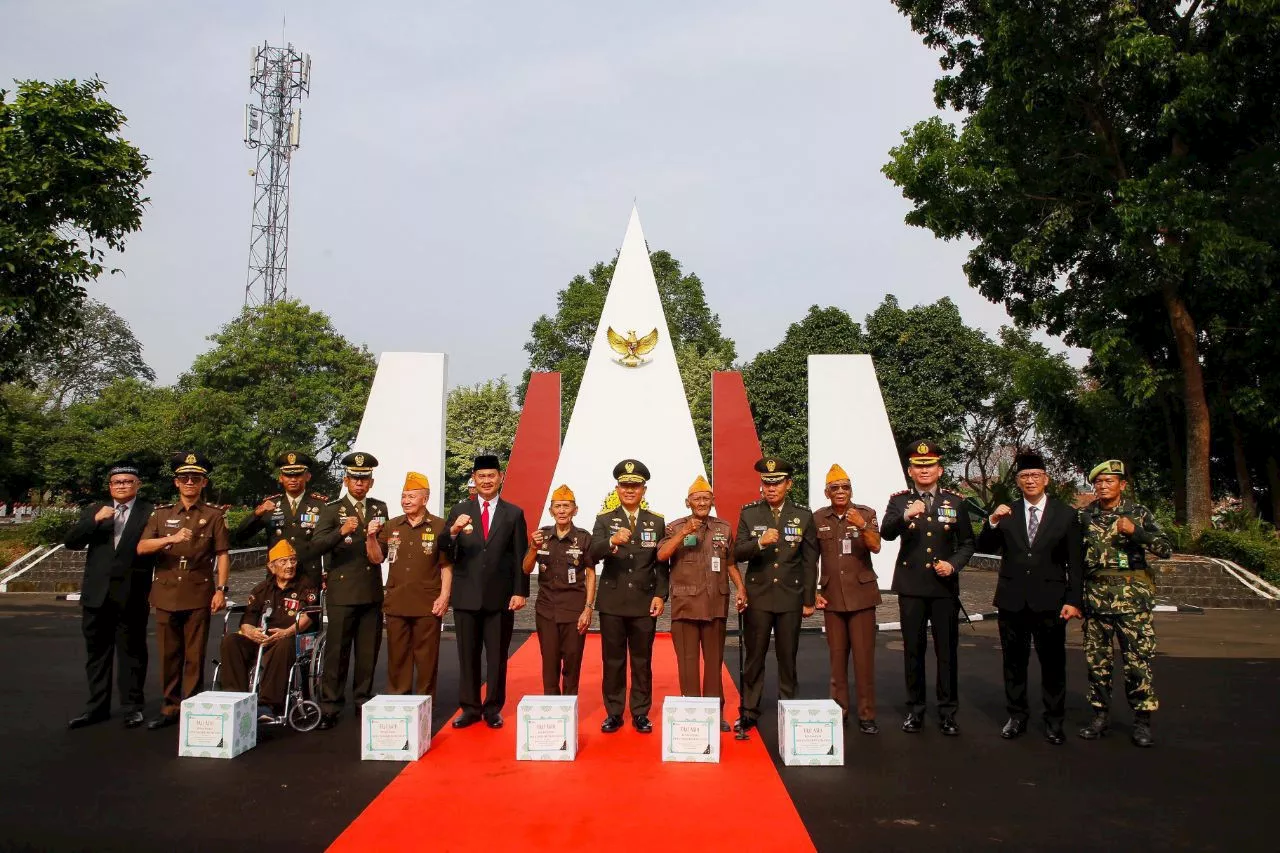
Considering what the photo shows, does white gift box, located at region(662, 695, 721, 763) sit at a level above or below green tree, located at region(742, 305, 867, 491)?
below

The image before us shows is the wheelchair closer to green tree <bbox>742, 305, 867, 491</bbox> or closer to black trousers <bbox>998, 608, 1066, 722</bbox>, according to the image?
black trousers <bbox>998, 608, 1066, 722</bbox>

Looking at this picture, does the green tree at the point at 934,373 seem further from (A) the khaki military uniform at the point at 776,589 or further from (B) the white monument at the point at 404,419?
(A) the khaki military uniform at the point at 776,589

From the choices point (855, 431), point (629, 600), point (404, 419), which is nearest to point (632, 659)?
point (629, 600)

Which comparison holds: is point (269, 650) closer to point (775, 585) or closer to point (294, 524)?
point (294, 524)

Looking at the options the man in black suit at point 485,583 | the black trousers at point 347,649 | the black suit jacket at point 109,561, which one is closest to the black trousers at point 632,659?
the man in black suit at point 485,583

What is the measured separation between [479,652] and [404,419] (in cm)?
668

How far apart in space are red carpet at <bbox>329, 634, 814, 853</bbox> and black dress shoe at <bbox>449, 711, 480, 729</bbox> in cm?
12

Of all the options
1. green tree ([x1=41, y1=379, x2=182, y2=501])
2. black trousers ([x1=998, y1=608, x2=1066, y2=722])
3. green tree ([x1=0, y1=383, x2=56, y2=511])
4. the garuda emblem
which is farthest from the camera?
green tree ([x1=0, y1=383, x2=56, y2=511])

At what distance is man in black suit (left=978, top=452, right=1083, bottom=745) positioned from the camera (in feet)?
15.7

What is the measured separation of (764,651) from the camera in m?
5.03

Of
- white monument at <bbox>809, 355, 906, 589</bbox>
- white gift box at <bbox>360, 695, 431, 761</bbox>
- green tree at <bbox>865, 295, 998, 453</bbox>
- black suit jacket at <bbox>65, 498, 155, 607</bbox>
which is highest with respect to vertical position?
green tree at <bbox>865, 295, 998, 453</bbox>

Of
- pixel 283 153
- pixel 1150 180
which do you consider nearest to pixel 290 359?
pixel 283 153

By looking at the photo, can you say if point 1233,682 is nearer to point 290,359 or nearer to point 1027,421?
point 1027,421

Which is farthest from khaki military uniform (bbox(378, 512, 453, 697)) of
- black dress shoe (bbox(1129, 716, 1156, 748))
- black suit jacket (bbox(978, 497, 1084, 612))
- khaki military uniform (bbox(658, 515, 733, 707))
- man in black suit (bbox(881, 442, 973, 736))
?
black dress shoe (bbox(1129, 716, 1156, 748))
